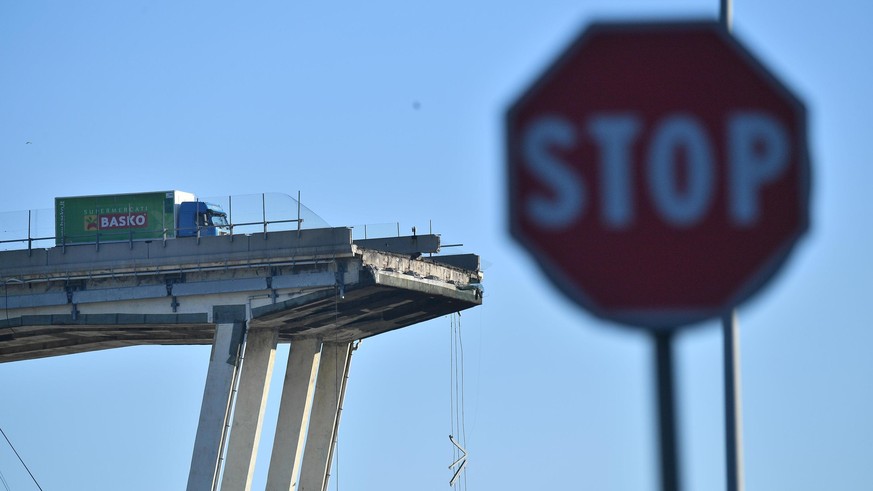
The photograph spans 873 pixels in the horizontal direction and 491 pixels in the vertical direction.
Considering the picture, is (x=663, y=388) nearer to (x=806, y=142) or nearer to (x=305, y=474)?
(x=806, y=142)

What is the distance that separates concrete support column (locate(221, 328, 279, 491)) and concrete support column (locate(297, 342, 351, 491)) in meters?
9.33

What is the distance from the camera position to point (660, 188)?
710 centimetres

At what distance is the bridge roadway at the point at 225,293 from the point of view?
74.3 meters

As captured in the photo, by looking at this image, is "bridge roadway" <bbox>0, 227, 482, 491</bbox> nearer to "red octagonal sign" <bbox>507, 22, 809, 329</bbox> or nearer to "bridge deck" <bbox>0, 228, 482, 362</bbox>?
"bridge deck" <bbox>0, 228, 482, 362</bbox>

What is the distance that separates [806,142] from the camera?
23.4 feet

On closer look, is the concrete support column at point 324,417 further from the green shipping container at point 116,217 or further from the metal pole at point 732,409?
the metal pole at point 732,409

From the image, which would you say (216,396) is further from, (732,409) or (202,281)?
(732,409)

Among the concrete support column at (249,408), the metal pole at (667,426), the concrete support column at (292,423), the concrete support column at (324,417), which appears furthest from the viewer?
the concrete support column at (324,417)

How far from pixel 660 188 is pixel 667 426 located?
1143 mm

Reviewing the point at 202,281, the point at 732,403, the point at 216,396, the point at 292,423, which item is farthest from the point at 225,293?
the point at 732,403

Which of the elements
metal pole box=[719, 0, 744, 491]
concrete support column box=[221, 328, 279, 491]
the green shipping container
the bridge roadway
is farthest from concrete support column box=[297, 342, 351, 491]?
metal pole box=[719, 0, 744, 491]

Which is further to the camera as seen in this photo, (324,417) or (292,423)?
(324,417)

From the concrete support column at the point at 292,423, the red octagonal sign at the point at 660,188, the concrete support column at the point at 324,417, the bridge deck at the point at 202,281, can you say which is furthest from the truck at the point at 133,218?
the red octagonal sign at the point at 660,188

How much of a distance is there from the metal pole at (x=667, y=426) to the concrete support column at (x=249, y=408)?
233 ft
